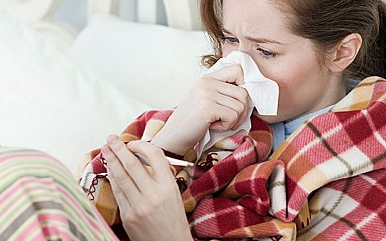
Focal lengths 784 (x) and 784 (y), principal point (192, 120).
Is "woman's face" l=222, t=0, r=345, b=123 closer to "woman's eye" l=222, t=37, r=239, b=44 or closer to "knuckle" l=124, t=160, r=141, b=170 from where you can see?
"woman's eye" l=222, t=37, r=239, b=44

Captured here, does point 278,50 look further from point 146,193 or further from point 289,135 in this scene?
point 146,193

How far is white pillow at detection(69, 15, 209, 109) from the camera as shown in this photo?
165cm

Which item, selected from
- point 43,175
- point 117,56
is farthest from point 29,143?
point 43,175

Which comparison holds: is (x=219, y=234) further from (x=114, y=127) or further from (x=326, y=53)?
(x=114, y=127)

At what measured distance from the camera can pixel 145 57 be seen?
172cm

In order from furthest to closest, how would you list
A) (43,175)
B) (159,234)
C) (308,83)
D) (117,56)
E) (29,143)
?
(117,56) < (29,143) < (308,83) < (159,234) < (43,175)

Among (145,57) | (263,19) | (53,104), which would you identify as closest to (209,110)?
(263,19)

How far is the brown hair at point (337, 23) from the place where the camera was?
1.15 m

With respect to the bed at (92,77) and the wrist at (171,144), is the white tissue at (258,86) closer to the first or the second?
the wrist at (171,144)

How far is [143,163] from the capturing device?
0.99 m

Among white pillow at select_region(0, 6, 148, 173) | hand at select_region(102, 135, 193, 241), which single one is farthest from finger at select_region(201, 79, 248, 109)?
white pillow at select_region(0, 6, 148, 173)

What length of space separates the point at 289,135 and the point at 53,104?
0.52 metres

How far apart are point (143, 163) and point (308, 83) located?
1.09ft

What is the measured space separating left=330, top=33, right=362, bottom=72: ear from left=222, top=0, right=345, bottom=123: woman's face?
0.7 inches
